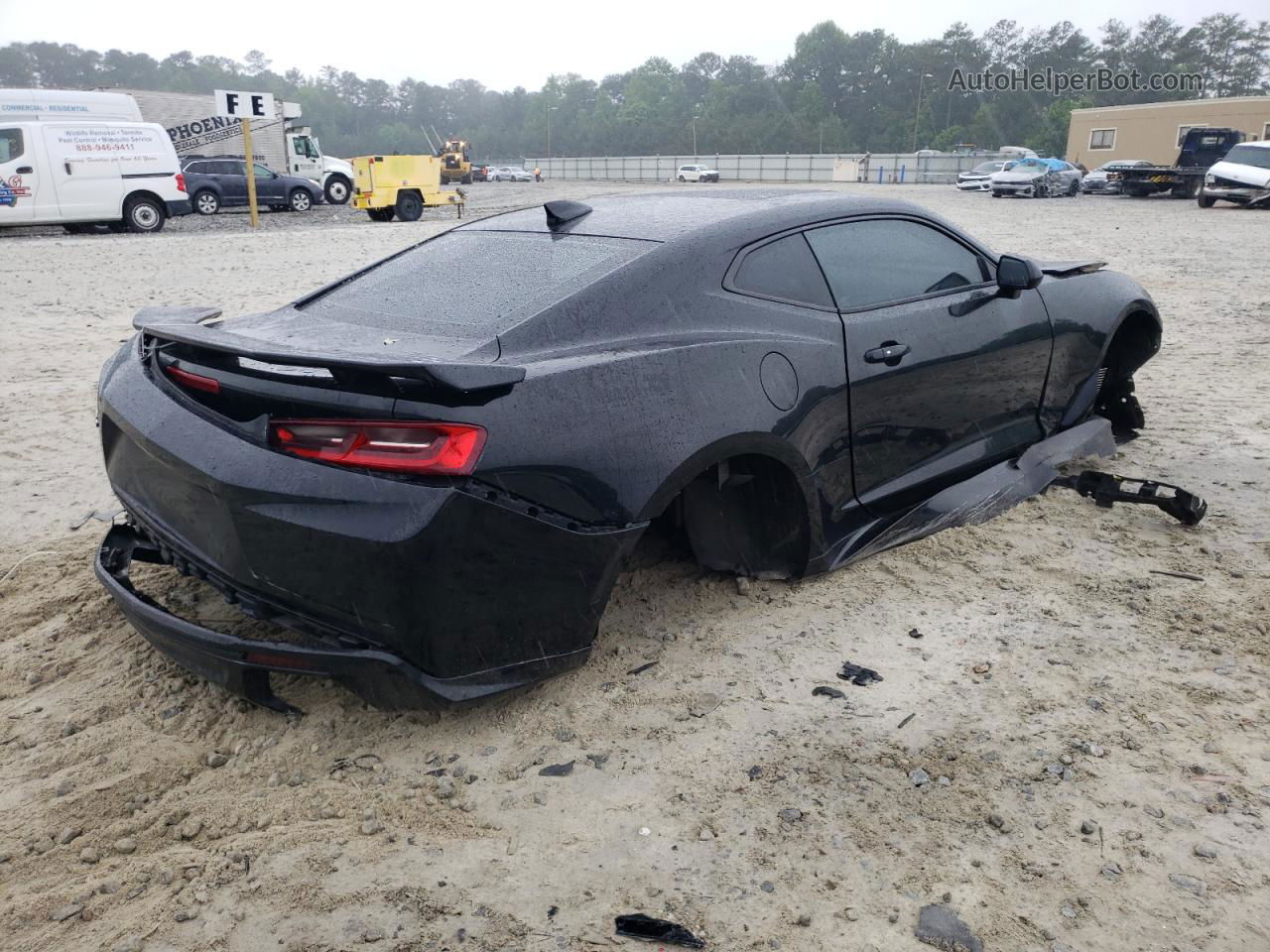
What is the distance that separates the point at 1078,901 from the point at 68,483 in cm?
459

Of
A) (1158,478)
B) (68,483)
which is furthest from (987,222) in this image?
(68,483)

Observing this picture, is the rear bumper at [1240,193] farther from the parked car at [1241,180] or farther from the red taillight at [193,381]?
the red taillight at [193,381]

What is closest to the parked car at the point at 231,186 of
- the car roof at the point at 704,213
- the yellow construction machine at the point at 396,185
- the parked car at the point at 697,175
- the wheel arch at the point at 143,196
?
the yellow construction machine at the point at 396,185

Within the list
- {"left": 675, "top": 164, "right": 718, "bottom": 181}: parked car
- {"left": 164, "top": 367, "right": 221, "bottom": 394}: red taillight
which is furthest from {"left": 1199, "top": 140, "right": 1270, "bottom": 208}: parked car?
{"left": 675, "top": 164, "right": 718, "bottom": 181}: parked car

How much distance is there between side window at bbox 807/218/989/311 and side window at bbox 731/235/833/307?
0.06m

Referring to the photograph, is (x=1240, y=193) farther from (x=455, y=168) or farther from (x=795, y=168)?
(x=795, y=168)

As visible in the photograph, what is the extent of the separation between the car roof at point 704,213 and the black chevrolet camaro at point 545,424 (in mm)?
16

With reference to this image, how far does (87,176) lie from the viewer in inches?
715

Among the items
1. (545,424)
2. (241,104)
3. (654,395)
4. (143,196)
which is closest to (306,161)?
(143,196)

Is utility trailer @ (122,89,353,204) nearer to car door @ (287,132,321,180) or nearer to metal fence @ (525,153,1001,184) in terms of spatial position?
car door @ (287,132,321,180)

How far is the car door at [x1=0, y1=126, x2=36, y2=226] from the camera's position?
17.4 metres

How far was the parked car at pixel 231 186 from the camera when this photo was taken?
24.2 meters

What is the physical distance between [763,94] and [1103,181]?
8443 centimetres

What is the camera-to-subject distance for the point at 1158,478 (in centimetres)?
473
